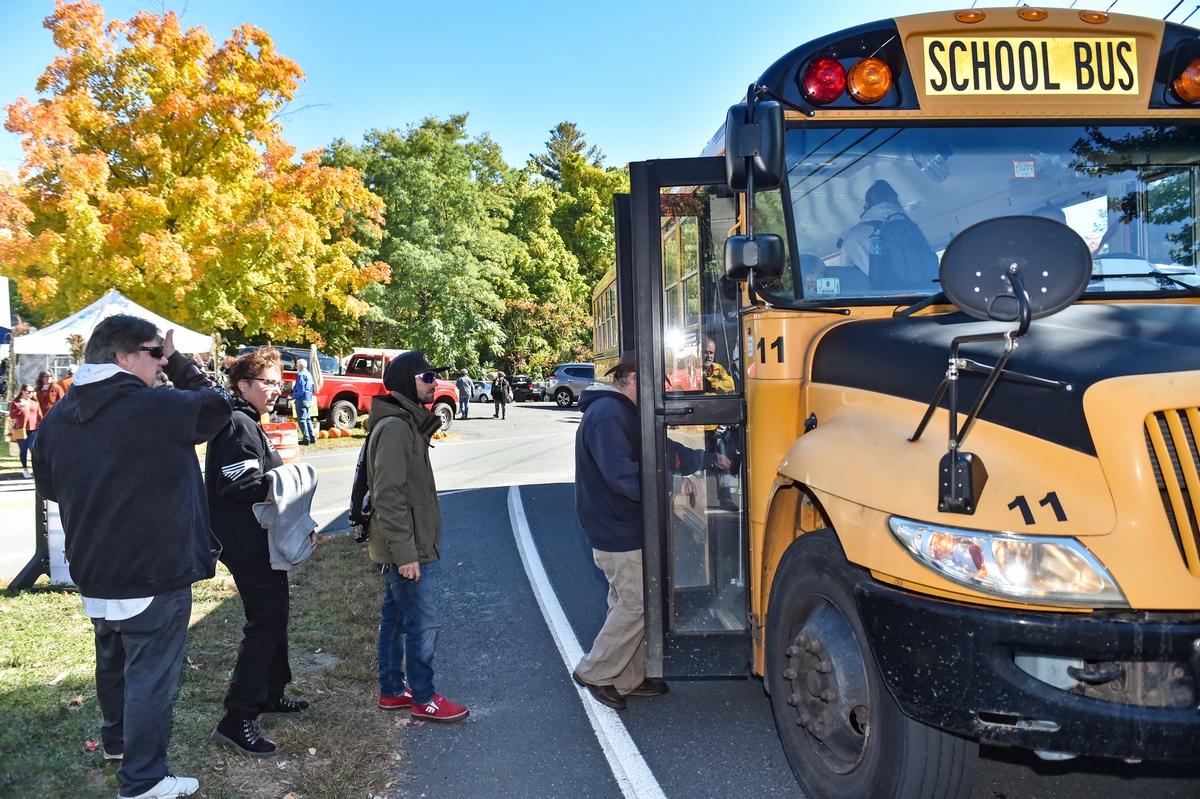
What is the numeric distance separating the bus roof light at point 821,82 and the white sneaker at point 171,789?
12.8 feet

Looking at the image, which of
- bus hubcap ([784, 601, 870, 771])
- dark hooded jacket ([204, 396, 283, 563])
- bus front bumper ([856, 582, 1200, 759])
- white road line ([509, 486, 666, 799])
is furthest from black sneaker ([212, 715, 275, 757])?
bus front bumper ([856, 582, 1200, 759])

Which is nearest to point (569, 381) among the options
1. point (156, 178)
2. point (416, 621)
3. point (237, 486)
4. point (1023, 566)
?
point (156, 178)

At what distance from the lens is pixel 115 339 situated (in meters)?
3.31

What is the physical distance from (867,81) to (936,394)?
1748 millimetres

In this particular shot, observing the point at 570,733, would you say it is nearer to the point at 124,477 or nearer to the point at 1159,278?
the point at 124,477

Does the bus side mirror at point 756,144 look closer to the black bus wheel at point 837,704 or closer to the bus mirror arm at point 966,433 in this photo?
the bus mirror arm at point 966,433

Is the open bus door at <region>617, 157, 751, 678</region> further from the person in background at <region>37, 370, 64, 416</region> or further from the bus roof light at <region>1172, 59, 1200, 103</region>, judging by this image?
the person in background at <region>37, 370, 64, 416</region>

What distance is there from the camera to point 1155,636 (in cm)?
224

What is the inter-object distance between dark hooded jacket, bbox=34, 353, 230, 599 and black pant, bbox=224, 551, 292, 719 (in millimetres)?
678

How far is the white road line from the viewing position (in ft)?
11.9

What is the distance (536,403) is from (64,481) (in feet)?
121

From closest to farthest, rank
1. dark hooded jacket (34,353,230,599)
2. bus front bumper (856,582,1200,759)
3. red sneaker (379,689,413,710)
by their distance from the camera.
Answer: bus front bumper (856,582,1200,759) → dark hooded jacket (34,353,230,599) → red sneaker (379,689,413,710)

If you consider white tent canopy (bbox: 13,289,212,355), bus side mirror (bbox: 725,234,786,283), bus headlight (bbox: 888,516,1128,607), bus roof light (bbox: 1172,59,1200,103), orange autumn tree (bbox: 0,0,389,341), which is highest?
orange autumn tree (bbox: 0,0,389,341)

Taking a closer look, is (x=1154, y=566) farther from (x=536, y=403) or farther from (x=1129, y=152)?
(x=536, y=403)
